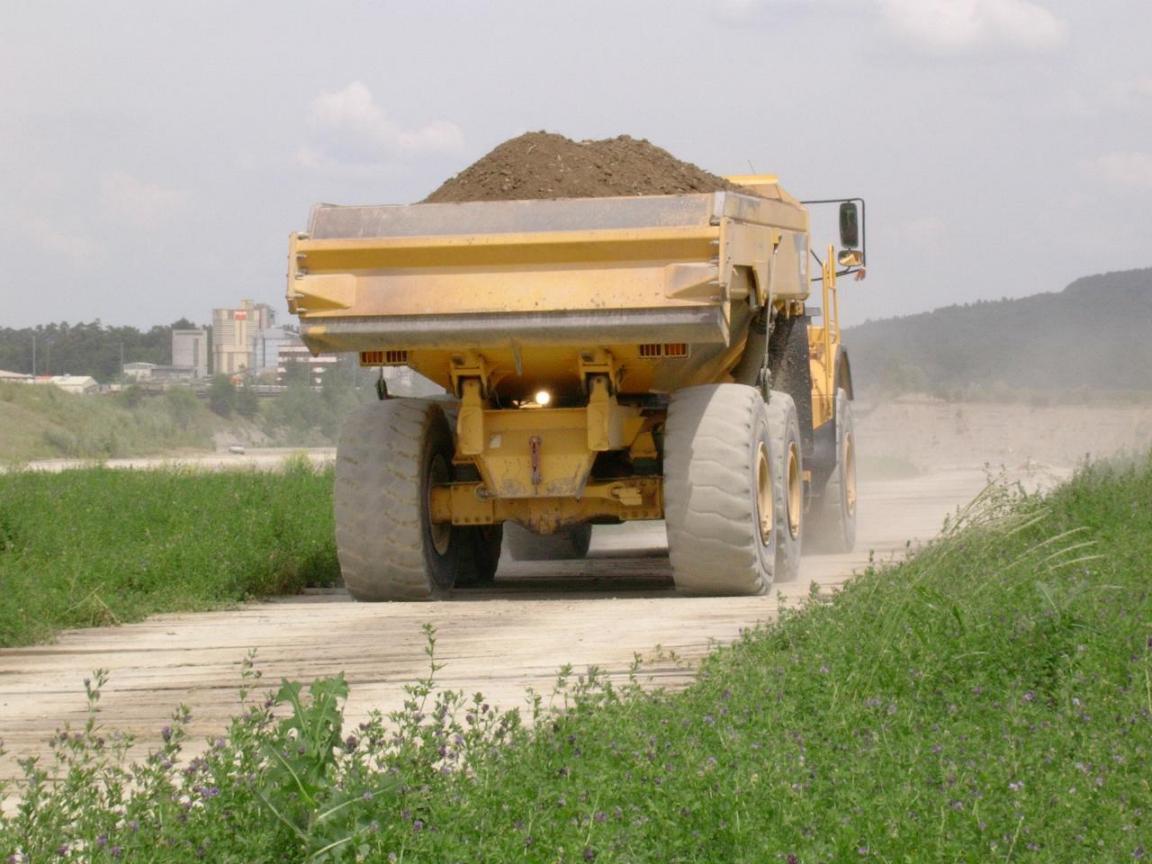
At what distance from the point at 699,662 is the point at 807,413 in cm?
660

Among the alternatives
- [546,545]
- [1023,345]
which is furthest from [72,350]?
[546,545]

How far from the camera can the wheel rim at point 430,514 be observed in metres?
12.0

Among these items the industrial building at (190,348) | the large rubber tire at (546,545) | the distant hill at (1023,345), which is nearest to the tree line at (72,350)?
the industrial building at (190,348)

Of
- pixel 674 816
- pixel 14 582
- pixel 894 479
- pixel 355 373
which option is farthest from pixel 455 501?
pixel 355 373

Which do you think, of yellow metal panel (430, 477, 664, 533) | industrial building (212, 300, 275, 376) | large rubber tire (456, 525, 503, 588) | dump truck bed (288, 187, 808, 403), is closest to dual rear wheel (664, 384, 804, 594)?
dump truck bed (288, 187, 808, 403)

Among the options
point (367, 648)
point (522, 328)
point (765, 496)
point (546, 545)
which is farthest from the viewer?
point (546, 545)

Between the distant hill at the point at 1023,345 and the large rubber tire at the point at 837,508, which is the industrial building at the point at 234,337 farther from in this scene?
the large rubber tire at the point at 837,508

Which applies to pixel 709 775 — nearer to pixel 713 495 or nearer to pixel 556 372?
pixel 713 495

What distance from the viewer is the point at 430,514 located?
39.4 ft

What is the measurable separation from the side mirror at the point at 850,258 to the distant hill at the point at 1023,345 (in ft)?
138

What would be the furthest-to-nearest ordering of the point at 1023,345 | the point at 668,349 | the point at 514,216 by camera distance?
the point at 1023,345
the point at 668,349
the point at 514,216

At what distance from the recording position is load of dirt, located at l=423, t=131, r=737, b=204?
38.5 feet

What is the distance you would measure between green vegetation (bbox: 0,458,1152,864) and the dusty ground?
93cm

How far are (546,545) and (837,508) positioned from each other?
2591 millimetres
